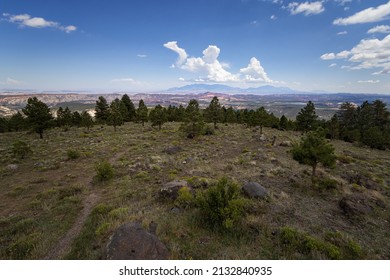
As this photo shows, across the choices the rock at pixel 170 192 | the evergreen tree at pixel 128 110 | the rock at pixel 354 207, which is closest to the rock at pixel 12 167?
the rock at pixel 170 192

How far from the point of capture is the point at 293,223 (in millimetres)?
10805

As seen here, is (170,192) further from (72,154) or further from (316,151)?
(72,154)

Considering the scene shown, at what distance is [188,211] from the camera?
454 inches

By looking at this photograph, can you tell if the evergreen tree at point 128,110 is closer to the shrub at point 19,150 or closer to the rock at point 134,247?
the shrub at point 19,150

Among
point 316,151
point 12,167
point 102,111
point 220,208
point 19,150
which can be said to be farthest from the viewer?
point 102,111

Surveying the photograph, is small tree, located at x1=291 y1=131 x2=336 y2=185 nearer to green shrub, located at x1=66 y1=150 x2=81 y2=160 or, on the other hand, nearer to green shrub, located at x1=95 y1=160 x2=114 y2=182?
green shrub, located at x1=95 y1=160 x2=114 y2=182

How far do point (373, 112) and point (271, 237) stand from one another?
69582mm

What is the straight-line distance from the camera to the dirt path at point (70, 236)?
26.5 ft

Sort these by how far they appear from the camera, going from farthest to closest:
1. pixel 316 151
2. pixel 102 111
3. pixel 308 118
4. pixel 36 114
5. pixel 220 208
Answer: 1. pixel 102 111
2. pixel 308 118
3. pixel 36 114
4. pixel 316 151
5. pixel 220 208

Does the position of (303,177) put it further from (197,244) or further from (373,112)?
(373,112)

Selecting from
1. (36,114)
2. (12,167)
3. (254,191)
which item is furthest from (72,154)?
(254,191)

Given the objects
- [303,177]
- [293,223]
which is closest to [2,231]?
[293,223]

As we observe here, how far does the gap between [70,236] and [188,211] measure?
20.6ft

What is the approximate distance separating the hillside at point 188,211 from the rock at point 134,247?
0.69 meters
